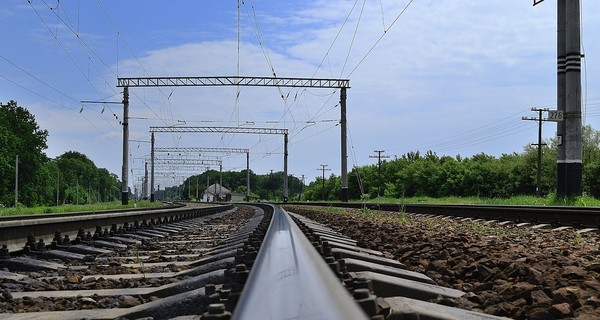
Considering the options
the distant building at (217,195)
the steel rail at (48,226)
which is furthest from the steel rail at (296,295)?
the distant building at (217,195)

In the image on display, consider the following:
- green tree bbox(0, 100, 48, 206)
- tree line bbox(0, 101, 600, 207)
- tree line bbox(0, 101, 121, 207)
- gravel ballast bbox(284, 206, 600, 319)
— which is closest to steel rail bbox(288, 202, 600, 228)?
gravel ballast bbox(284, 206, 600, 319)

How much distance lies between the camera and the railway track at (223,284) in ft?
5.92

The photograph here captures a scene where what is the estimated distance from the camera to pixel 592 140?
264 feet

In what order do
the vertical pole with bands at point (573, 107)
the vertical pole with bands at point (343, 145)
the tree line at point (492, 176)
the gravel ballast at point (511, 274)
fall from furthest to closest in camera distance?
1. the tree line at point (492, 176)
2. the vertical pole with bands at point (343, 145)
3. the vertical pole with bands at point (573, 107)
4. the gravel ballast at point (511, 274)

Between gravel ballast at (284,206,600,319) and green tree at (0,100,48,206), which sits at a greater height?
A: green tree at (0,100,48,206)

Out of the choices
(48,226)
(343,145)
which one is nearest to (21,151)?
(343,145)

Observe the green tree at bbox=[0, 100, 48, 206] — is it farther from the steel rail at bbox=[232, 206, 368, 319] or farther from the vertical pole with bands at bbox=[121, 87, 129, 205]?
the steel rail at bbox=[232, 206, 368, 319]

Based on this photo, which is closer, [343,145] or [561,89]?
[561,89]

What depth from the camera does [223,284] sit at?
3.17 m

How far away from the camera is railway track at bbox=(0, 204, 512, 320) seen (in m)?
1.81

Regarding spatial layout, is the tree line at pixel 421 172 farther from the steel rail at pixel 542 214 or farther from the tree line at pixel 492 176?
the steel rail at pixel 542 214

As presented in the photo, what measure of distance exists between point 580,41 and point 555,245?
1472cm

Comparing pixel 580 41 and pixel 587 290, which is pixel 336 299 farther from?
pixel 580 41

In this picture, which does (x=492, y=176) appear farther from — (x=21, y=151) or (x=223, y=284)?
(x=223, y=284)
